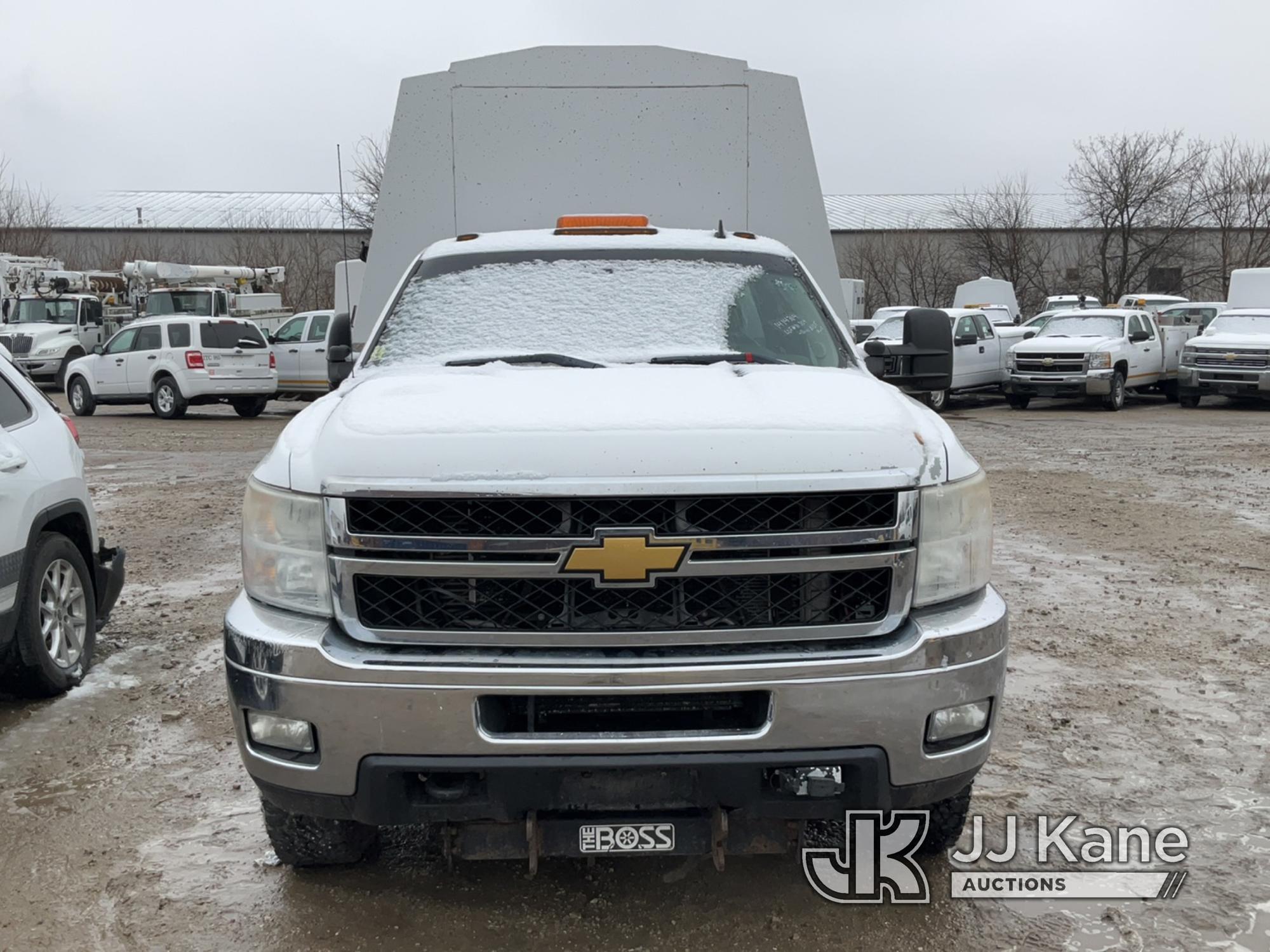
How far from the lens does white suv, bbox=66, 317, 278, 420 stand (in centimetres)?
1992

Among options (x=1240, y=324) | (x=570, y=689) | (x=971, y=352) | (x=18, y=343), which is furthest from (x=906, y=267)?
(x=570, y=689)

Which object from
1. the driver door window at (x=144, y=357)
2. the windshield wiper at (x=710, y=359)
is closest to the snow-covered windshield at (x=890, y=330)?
the driver door window at (x=144, y=357)

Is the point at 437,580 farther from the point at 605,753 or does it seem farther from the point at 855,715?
the point at 855,715

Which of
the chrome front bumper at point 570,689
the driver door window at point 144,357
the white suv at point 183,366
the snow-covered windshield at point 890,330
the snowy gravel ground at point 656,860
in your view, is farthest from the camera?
the snow-covered windshield at point 890,330

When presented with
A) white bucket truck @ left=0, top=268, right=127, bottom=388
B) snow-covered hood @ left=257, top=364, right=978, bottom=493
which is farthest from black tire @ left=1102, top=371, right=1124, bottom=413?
white bucket truck @ left=0, top=268, right=127, bottom=388

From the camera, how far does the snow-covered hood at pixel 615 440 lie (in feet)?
9.26

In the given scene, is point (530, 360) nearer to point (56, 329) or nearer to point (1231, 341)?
point (1231, 341)

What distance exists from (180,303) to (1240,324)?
22.6m

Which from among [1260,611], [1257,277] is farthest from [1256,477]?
[1257,277]

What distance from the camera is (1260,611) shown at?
6598 mm

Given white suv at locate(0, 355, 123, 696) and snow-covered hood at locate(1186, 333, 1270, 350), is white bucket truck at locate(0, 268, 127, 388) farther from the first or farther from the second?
snow-covered hood at locate(1186, 333, 1270, 350)

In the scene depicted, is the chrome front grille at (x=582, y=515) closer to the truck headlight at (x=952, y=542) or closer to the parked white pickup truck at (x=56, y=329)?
the truck headlight at (x=952, y=542)

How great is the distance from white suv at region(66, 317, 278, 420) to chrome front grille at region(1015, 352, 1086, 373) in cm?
1340

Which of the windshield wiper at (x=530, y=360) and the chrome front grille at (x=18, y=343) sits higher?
the windshield wiper at (x=530, y=360)
